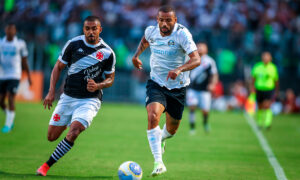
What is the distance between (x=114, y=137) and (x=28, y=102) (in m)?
14.3

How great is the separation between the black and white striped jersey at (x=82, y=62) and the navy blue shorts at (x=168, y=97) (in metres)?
0.84

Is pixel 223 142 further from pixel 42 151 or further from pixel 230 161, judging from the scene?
pixel 42 151

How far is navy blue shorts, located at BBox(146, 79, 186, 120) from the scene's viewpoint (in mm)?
8625

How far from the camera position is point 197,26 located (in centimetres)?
2764

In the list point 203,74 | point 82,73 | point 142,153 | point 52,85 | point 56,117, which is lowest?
point 203,74

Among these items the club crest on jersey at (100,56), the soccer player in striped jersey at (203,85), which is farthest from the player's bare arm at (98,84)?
the soccer player in striped jersey at (203,85)

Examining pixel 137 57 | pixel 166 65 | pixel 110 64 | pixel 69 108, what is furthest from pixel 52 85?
pixel 166 65

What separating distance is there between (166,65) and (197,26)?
19.2 m

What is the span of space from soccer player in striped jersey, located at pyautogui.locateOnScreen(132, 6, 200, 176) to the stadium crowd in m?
17.7

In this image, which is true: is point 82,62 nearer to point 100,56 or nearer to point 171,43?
point 100,56

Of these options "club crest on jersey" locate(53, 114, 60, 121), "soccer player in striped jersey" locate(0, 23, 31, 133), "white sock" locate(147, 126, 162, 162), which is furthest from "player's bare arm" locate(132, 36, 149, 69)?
"soccer player in striped jersey" locate(0, 23, 31, 133)

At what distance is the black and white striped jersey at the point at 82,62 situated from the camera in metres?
8.26

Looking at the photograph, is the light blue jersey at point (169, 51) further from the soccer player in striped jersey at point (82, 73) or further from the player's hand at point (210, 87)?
the player's hand at point (210, 87)

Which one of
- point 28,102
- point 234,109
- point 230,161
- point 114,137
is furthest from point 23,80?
point 230,161
